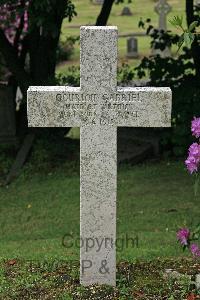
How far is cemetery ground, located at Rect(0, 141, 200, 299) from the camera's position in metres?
5.23

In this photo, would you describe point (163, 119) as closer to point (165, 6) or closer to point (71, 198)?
point (71, 198)

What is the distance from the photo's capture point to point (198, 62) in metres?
11.3

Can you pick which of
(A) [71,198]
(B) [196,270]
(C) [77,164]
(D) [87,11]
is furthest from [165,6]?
(D) [87,11]

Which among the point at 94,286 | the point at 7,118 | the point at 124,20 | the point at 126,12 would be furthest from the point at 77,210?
the point at 126,12

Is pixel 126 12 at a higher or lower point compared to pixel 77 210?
higher

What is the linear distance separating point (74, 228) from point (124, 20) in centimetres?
3104

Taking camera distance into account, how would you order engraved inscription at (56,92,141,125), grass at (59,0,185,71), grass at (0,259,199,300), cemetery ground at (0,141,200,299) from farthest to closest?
grass at (59,0,185,71) → cemetery ground at (0,141,200,299) → grass at (0,259,199,300) → engraved inscription at (56,92,141,125)

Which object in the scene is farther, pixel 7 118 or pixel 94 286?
pixel 7 118

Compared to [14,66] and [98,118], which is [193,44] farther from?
[98,118]

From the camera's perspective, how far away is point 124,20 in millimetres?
38125

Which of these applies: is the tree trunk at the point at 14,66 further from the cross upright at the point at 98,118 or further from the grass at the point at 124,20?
the grass at the point at 124,20

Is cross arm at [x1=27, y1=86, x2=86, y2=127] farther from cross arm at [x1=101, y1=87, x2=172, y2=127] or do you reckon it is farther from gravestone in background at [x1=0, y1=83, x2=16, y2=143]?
gravestone in background at [x1=0, y1=83, x2=16, y2=143]

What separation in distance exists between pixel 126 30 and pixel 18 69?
2341 centimetres

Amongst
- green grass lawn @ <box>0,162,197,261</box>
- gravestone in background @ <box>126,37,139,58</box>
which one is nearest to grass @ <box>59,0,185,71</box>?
gravestone in background @ <box>126,37,139,58</box>
